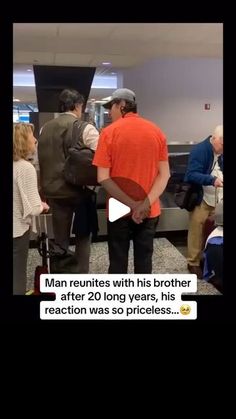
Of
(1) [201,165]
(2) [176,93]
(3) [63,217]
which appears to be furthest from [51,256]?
(2) [176,93]

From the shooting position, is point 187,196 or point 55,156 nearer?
point 55,156

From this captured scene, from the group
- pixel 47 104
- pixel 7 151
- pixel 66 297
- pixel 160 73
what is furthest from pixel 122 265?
pixel 160 73

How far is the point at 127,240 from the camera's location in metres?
1.35

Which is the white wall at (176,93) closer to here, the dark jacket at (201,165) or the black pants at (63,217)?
the dark jacket at (201,165)

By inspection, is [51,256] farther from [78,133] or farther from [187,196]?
[187,196]

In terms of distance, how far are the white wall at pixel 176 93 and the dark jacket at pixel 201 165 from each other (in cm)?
327

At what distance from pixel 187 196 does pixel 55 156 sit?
99 cm

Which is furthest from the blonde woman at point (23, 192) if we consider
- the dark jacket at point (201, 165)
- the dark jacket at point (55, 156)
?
the dark jacket at point (201, 165)

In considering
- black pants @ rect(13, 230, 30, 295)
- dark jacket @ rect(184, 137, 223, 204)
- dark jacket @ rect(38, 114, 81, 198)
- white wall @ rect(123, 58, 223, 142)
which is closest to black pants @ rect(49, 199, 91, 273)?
dark jacket @ rect(38, 114, 81, 198)

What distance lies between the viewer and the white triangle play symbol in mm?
1132

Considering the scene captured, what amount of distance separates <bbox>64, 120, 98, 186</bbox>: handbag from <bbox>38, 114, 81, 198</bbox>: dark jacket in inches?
1.4

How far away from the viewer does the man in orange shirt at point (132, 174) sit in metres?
1.17
